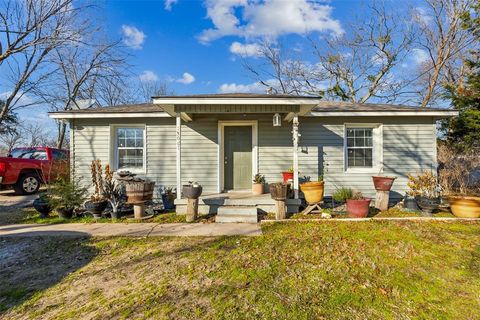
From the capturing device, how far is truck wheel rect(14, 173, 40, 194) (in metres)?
8.88

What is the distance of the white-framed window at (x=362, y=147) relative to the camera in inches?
291

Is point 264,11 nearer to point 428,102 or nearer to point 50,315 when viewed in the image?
point 428,102

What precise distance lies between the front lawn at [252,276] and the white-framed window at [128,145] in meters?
3.25

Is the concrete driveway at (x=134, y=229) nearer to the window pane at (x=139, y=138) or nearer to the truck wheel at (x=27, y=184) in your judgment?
the window pane at (x=139, y=138)

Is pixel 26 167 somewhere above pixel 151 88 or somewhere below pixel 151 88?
below

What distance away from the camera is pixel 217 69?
1745cm

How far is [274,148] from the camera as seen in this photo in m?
7.42

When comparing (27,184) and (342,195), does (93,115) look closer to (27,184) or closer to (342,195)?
(27,184)

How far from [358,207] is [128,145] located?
21.8 ft

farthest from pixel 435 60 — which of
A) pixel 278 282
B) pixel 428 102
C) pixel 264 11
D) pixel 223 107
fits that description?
pixel 278 282

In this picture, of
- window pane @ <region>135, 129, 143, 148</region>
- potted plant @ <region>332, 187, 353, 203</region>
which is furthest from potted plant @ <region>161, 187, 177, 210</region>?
potted plant @ <region>332, 187, 353, 203</region>

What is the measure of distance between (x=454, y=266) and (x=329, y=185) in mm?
4034

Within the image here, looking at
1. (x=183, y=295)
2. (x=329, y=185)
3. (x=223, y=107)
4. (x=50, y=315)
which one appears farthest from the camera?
(x=329, y=185)

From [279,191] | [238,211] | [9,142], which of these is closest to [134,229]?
[238,211]
